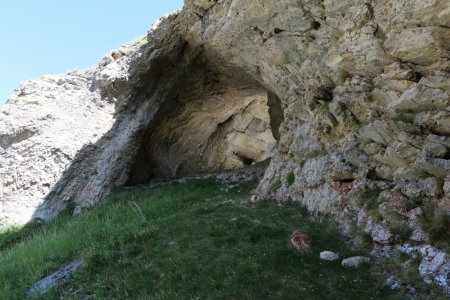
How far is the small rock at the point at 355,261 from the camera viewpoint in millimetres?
9383

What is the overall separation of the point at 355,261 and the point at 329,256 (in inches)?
23.0

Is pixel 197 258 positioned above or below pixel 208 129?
below

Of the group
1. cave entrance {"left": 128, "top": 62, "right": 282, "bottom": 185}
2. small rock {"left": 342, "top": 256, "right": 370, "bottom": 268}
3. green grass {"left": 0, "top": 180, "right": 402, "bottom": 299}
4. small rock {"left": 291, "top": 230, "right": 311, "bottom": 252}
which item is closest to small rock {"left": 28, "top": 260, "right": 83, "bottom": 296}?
green grass {"left": 0, "top": 180, "right": 402, "bottom": 299}

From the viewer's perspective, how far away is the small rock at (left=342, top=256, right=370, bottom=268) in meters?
9.38

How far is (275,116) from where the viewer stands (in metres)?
29.7

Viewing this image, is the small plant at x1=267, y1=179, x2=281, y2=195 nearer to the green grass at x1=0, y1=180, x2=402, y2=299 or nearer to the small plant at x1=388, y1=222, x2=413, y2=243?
the green grass at x1=0, y1=180, x2=402, y2=299

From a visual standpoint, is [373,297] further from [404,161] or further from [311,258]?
[404,161]

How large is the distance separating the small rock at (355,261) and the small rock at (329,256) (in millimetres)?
289

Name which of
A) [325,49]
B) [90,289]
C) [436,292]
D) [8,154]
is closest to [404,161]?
[436,292]

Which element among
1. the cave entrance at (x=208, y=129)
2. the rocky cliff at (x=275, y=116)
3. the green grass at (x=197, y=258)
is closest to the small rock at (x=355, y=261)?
the green grass at (x=197, y=258)

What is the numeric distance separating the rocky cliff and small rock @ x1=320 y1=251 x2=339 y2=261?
100 cm

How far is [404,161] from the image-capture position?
11.0 meters

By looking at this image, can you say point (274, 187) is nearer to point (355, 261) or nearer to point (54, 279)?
point (355, 261)

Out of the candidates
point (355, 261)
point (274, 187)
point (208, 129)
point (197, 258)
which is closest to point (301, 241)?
point (355, 261)
